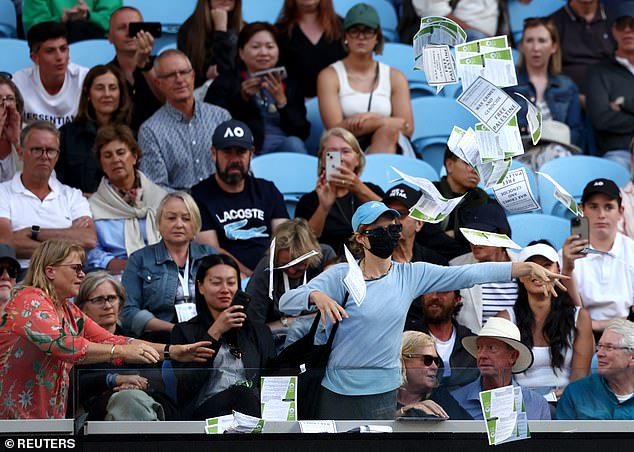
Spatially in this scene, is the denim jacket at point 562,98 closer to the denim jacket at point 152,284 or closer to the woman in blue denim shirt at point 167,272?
the woman in blue denim shirt at point 167,272

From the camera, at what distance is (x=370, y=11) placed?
339 inches

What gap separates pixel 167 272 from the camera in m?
7.00

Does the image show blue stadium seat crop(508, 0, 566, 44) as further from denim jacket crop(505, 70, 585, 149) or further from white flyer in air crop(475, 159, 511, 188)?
white flyer in air crop(475, 159, 511, 188)

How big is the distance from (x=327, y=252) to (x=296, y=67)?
232cm

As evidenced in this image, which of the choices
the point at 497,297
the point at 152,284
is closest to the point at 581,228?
the point at 497,297

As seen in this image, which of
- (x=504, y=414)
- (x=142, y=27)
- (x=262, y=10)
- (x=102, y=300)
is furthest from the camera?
(x=262, y=10)

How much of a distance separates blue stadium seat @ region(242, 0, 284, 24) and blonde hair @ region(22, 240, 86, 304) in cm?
427

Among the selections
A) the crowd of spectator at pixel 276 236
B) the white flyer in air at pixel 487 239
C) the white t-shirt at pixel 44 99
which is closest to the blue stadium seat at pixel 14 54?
the crowd of spectator at pixel 276 236

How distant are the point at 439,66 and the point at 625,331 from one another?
159cm

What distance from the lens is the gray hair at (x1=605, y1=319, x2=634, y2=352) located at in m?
5.84

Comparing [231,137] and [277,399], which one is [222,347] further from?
[231,137]

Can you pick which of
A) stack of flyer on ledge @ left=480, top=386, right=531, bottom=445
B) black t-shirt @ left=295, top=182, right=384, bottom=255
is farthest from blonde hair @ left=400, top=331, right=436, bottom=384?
black t-shirt @ left=295, top=182, right=384, bottom=255

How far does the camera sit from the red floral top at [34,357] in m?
5.02

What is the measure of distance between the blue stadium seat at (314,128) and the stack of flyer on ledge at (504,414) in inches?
163
